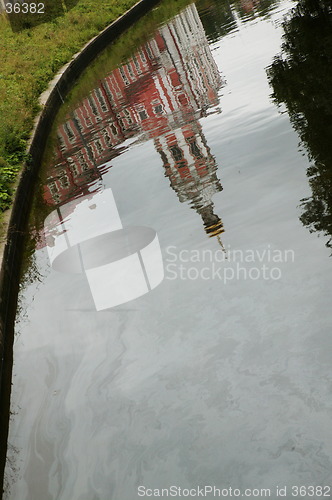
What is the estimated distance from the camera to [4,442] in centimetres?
482

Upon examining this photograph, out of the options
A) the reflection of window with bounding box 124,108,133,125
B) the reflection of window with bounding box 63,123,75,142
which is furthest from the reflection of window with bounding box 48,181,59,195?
the reflection of window with bounding box 63,123,75,142

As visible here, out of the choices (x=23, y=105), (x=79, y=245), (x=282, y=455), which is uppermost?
(x=23, y=105)

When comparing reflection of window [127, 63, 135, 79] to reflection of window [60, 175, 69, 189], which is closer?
reflection of window [60, 175, 69, 189]

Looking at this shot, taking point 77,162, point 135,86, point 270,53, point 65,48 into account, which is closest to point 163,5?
point 65,48

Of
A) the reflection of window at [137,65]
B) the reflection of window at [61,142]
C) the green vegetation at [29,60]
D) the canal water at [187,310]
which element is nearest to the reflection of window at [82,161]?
the canal water at [187,310]

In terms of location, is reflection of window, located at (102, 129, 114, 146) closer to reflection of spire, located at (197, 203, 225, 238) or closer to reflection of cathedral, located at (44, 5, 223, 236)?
reflection of cathedral, located at (44, 5, 223, 236)

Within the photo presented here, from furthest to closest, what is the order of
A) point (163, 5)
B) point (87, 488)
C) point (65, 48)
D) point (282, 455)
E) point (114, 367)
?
point (163, 5) < point (65, 48) < point (114, 367) < point (87, 488) < point (282, 455)

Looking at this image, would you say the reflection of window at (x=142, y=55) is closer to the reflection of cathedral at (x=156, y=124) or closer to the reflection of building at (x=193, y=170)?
the reflection of cathedral at (x=156, y=124)

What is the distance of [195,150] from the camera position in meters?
9.40

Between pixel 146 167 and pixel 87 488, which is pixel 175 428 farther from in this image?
pixel 146 167

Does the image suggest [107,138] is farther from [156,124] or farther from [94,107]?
[94,107]

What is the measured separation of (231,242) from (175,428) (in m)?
2.39

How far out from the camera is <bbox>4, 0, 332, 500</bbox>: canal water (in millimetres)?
3979

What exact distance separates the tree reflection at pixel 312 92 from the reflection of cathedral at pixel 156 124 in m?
1.01
